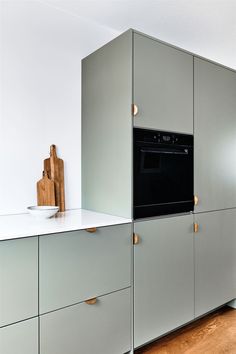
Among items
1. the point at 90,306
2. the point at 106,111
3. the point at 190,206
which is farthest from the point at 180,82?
the point at 90,306

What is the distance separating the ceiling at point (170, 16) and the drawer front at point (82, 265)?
1.61 metres

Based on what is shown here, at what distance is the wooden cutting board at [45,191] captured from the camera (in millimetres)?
1992

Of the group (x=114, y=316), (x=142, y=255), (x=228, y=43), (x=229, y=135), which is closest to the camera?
(x=114, y=316)

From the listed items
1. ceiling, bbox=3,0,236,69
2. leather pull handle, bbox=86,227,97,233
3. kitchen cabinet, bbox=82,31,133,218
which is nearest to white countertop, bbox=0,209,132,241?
leather pull handle, bbox=86,227,97,233

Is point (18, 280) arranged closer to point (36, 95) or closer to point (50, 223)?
point (50, 223)

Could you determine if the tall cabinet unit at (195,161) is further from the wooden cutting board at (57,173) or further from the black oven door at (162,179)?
the wooden cutting board at (57,173)

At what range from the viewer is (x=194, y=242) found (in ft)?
7.03

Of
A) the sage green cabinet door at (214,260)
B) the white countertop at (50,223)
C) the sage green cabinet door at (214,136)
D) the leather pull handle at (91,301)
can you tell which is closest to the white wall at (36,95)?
the white countertop at (50,223)

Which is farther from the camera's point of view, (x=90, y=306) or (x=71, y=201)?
(x=71, y=201)

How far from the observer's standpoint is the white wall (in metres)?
1.90

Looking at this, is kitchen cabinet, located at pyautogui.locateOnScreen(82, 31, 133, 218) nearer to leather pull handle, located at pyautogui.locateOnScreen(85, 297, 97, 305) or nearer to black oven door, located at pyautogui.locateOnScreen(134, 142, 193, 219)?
black oven door, located at pyautogui.locateOnScreen(134, 142, 193, 219)

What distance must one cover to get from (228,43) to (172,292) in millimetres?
2338

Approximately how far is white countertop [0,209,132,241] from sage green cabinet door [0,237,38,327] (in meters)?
0.04

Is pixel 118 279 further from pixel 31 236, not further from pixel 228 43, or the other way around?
pixel 228 43
